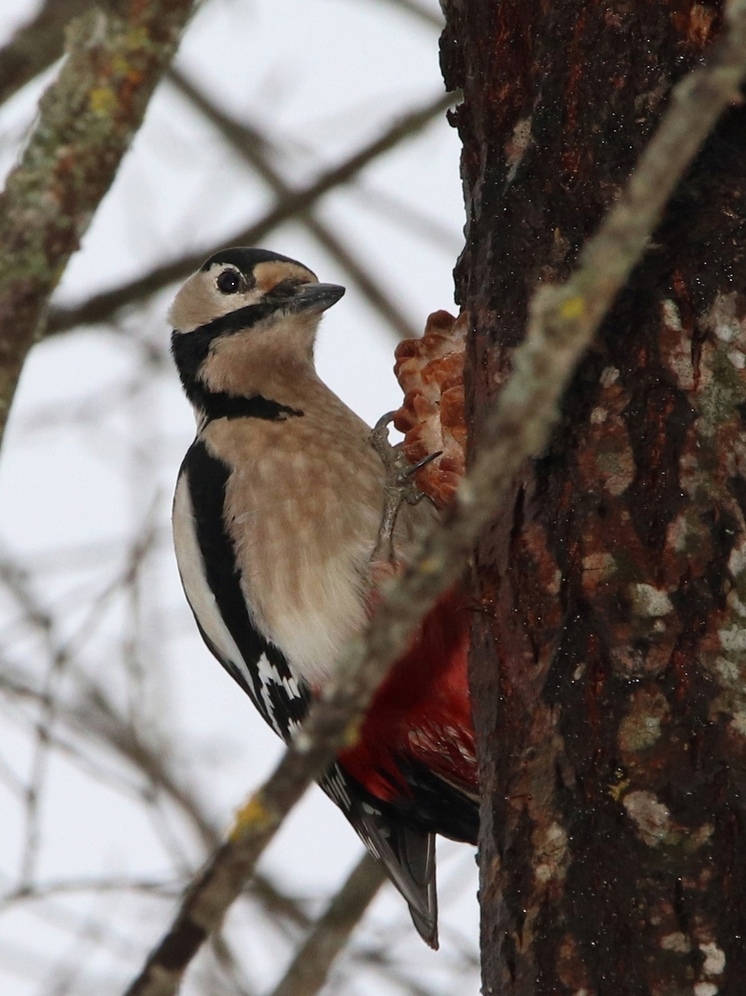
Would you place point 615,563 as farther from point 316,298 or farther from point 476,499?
point 316,298

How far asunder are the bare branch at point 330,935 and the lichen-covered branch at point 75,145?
178 centimetres

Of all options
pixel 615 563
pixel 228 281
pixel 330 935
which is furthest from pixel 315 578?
pixel 615 563

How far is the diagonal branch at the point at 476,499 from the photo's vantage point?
1.11 m

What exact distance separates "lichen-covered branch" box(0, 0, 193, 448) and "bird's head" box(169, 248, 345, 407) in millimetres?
1288

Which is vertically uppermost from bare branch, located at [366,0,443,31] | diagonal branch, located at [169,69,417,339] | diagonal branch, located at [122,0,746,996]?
bare branch, located at [366,0,443,31]

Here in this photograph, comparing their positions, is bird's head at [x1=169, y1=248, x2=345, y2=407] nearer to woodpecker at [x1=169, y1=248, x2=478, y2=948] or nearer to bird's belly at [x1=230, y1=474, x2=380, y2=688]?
woodpecker at [x1=169, y1=248, x2=478, y2=948]

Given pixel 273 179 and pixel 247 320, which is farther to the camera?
pixel 273 179

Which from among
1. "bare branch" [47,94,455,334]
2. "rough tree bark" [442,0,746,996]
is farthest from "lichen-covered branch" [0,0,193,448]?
"bare branch" [47,94,455,334]

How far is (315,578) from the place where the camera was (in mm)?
3516

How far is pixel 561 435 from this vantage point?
6.71 feet

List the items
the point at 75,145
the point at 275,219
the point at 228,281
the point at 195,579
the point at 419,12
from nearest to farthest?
the point at 75,145 < the point at 195,579 < the point at 228,281 < the point at 275,219 < the point at 419,12

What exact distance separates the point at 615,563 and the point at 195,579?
213 cm

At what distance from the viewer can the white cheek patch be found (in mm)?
3824

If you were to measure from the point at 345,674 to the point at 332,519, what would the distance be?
2.34 metres
